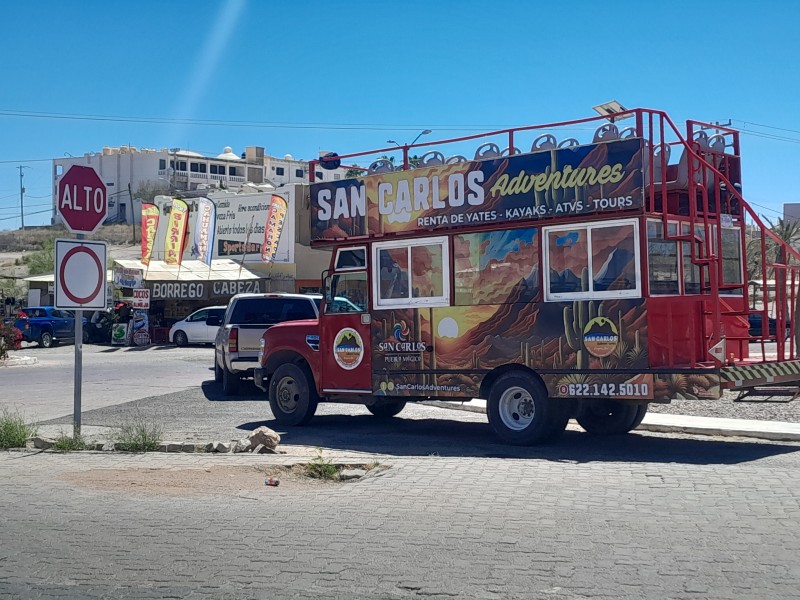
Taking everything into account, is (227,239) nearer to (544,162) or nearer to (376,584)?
(544,162)

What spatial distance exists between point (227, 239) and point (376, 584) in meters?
43.9

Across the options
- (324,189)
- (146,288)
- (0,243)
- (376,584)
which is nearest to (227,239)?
(146,288)

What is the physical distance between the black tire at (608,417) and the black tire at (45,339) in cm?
3078

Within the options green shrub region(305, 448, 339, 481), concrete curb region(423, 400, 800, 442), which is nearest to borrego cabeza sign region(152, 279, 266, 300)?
concrete curb region(423, 400, 800, 442)

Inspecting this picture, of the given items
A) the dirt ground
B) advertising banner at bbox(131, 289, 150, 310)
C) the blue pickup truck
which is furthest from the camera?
the blue pickup truck

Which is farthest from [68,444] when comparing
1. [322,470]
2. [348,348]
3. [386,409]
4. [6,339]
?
[6,339]

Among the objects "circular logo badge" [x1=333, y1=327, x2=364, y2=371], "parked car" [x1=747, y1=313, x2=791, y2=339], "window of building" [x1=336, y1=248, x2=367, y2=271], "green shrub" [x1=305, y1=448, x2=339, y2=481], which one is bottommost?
"green shrub" [x1=305, y1=448, x2=339, y2=481]

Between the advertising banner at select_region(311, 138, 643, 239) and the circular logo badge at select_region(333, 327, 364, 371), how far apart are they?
140 centimetres

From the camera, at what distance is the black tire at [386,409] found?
48.8ft

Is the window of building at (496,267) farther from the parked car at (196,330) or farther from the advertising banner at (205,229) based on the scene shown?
the advertising banner at (205,229)

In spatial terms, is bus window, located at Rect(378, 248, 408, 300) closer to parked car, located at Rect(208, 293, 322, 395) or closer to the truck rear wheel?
the truck rear wheel

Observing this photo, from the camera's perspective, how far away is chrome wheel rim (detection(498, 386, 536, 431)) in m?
11.4

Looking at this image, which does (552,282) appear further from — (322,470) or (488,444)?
(322,470)

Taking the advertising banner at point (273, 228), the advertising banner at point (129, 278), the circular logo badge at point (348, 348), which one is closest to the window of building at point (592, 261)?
the circular logo badge at point (348, 348)
